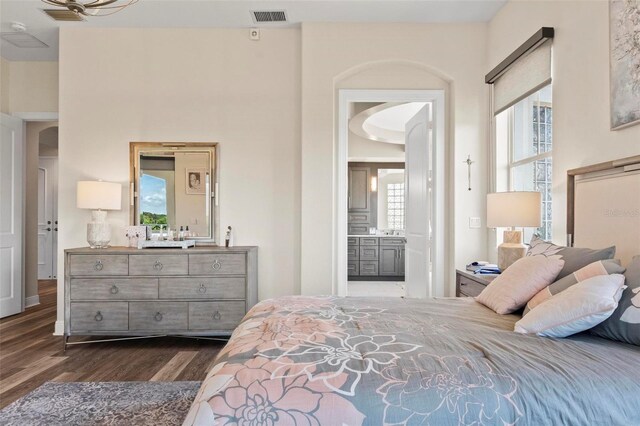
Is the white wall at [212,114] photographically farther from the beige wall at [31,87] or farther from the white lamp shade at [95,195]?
the beige wall at [31,87]

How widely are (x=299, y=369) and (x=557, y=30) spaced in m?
2.80

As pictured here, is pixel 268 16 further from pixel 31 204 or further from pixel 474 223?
pixel 31 204

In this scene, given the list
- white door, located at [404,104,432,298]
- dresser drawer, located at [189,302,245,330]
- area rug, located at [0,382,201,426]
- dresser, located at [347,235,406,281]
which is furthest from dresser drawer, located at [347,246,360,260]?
area rug, located at [0,382,201,426]

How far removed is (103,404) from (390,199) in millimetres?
6714

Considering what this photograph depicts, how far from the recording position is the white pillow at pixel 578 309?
139 centimetres

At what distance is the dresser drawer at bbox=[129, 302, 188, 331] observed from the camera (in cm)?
332

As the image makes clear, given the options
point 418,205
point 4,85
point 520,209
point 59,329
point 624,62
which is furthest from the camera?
point 4,85

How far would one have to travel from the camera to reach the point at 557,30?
2.62 metres

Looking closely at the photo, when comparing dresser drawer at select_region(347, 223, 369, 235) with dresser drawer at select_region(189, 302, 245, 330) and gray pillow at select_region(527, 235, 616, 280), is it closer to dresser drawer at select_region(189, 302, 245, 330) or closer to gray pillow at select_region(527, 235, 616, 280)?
dresser drawer at select_region(189, 302, 245, 330)

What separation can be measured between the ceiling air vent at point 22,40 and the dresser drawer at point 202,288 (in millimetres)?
2890

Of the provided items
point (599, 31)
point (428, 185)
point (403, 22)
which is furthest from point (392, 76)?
point (599, 31)

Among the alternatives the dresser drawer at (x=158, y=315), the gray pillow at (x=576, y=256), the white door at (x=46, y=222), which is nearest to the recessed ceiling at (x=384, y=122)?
the dresser drawer at (x=158, y=315)

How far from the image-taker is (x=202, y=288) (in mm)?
3352

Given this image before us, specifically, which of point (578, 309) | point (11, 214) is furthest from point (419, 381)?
point (11, 214)
